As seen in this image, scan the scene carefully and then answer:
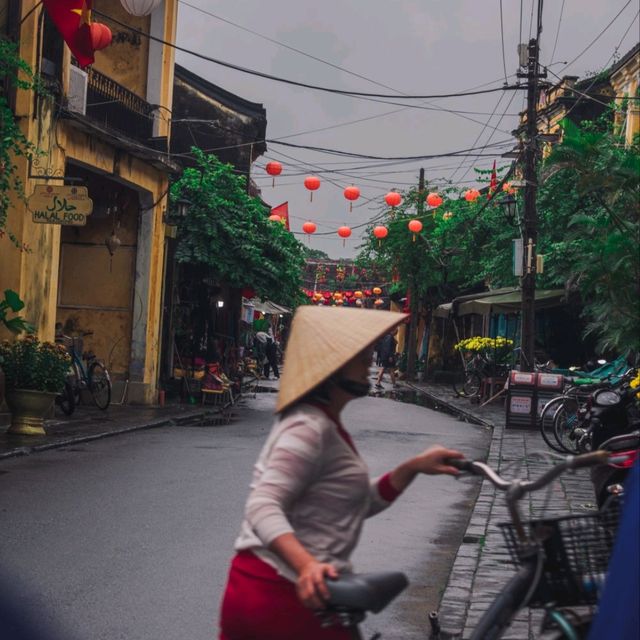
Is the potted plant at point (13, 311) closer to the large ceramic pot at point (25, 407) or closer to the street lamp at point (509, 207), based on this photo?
the large ceramic pot at point (25, 407)

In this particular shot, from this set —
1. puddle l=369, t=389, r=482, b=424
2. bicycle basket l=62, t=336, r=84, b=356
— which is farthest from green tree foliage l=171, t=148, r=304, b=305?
bicycle basket l=62, t=336, r=84, b=356

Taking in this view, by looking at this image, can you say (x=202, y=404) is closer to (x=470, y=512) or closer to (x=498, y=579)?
(x=470, y=512)

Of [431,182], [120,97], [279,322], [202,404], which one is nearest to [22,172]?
[120,97]

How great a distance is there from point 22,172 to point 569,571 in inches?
623

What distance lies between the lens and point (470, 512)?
1119 cm

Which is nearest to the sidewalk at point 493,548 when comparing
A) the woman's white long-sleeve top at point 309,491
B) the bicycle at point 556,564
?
the bicycle at point 556,564

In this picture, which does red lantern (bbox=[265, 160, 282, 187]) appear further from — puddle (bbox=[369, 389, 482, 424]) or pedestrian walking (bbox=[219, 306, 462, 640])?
pedestrian walking (bbox=[219, 306, 462, 640])

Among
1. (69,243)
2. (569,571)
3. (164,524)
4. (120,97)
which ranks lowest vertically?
(164,524)

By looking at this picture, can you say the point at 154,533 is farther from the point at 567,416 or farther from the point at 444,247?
the point at 444,247

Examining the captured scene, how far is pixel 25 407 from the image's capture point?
1562 cm

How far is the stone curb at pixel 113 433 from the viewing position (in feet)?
45.9

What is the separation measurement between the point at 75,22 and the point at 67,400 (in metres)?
5.94

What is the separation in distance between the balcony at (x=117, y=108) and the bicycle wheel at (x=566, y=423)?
9227mm

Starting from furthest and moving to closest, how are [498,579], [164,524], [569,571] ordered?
1. [164,524]
2. [498,579]
3. [569,571]
